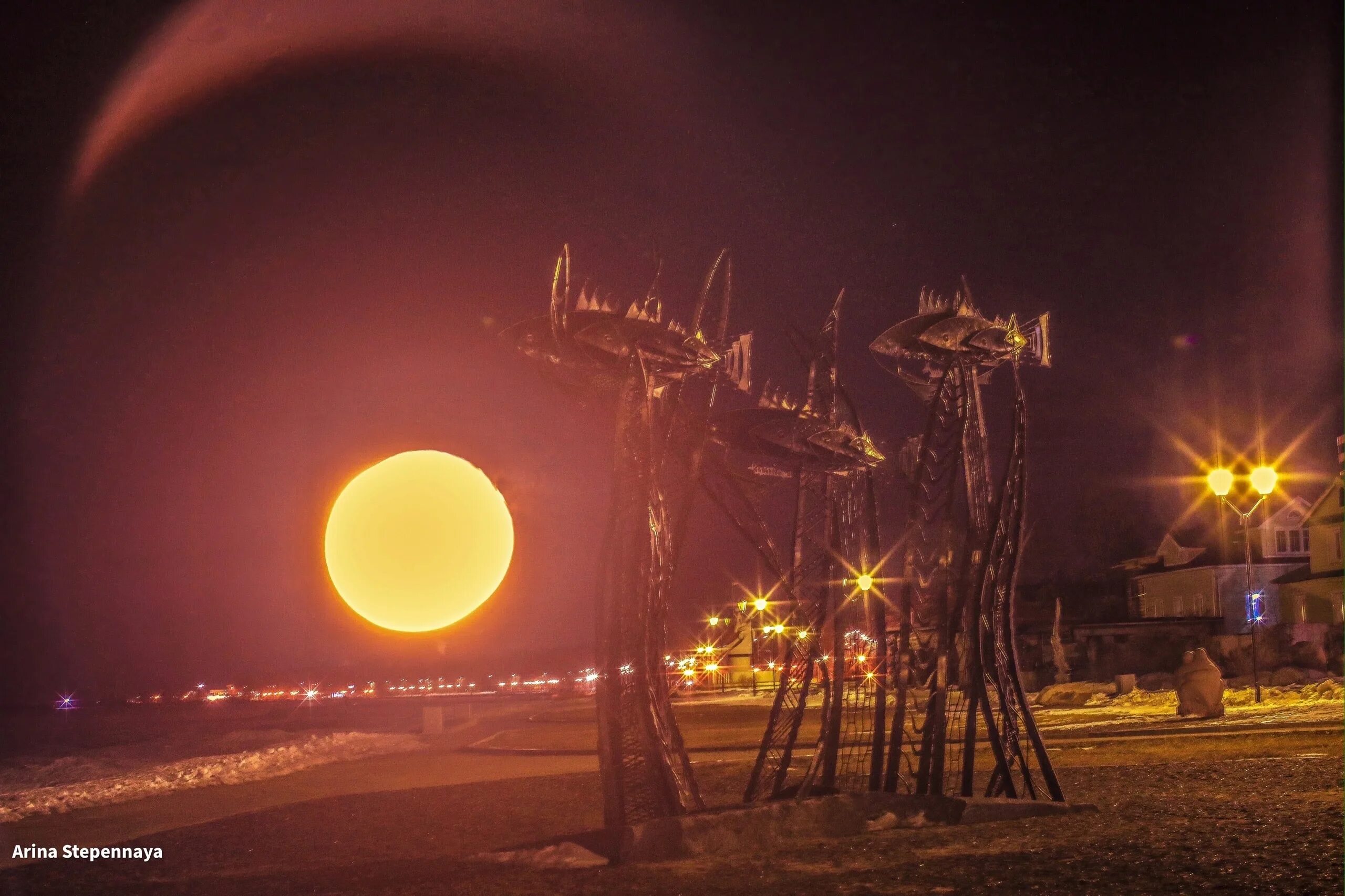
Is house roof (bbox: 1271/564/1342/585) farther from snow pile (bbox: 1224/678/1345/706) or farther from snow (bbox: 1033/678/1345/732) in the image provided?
snow pile (bbox: 1224/678/1345/706)

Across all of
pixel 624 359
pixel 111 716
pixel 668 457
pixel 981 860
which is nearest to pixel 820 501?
pixel 668 457

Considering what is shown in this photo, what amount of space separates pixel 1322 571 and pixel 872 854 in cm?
4386

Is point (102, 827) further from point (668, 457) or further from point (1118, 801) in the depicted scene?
point (1118, 801)

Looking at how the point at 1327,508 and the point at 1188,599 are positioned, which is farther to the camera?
the point at 1188,599

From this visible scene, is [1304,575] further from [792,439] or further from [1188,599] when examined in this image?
[792,439]

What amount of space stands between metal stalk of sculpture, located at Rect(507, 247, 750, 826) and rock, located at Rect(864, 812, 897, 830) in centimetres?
189

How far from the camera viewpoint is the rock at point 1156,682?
1433 inches

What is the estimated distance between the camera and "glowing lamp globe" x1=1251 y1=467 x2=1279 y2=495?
26.4 metres

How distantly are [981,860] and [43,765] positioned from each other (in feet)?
143

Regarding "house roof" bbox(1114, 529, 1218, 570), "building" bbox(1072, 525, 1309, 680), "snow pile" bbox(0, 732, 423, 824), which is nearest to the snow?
"building" bbox(1072, 525, 1309, 680)

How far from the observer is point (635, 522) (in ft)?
37.4

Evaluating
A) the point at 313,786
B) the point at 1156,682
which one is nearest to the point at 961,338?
the point at 313,786

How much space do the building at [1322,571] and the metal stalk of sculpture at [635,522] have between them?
4020 centimetres

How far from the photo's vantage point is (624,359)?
38.8ft
